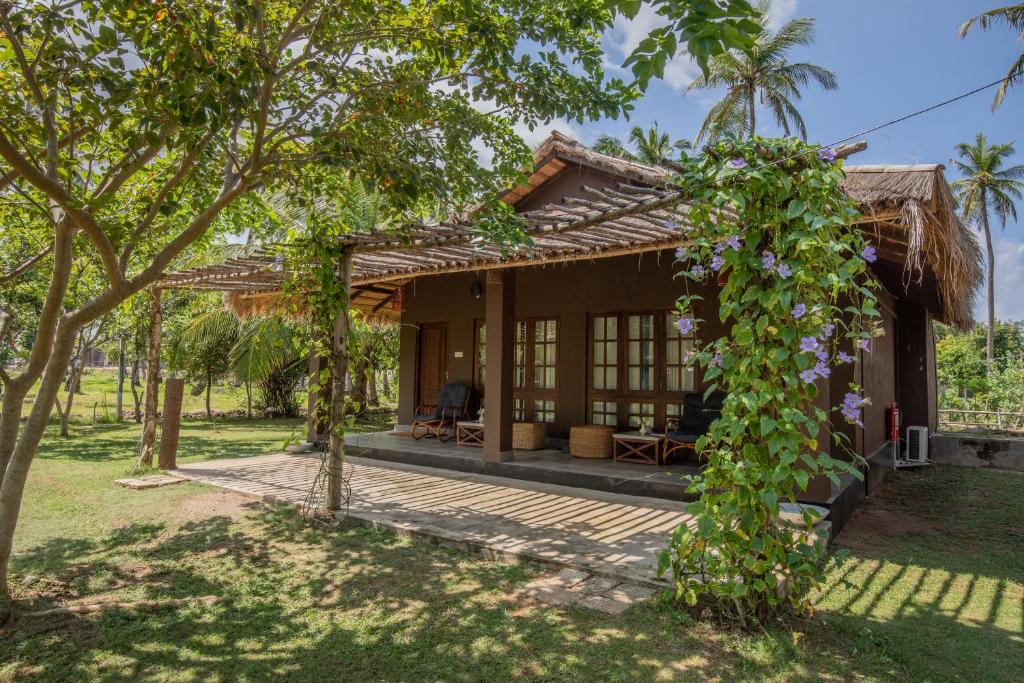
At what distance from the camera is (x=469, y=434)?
8.92 meters

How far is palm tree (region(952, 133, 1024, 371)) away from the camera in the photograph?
27.4 metres

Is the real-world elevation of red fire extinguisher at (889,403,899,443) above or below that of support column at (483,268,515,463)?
below

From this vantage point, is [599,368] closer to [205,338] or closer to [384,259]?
[384,259]

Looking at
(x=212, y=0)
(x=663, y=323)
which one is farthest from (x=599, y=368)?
(x=212, y=0)

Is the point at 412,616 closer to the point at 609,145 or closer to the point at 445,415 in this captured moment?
the point at 445,415

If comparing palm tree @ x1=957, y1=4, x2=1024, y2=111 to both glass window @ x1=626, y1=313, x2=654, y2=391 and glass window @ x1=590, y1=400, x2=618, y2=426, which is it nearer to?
glass window @ x1=626, y1=313, x2=654, y2=391

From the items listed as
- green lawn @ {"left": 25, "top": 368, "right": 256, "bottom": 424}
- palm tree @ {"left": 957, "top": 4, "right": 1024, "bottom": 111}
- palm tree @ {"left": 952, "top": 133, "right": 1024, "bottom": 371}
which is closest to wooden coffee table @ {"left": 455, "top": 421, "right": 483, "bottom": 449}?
green lawn @ {"left": 25, "top": 368, "right": 256, "bottom": 424}

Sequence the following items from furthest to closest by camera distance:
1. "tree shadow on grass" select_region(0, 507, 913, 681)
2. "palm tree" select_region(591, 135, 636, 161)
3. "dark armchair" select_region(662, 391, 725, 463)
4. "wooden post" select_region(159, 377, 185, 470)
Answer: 1. "palm tree" select_region(591, 135, 636, 161)
2. "wooden post" select_region(159, 377, 185, 470)
3. "dark armchair" select_region(662, 391, 725, 463)
4. "tree shadow on grass" select_region(0, 507, 913, 681)

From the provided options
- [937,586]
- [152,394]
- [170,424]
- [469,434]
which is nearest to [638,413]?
[469,434]

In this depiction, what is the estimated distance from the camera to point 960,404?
15.5 m

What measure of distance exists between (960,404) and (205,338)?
19.3 metres

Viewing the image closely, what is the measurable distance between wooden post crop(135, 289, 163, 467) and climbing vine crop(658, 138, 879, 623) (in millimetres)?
7484

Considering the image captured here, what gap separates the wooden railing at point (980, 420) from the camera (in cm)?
1300

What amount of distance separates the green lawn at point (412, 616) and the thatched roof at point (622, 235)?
7.35ft
